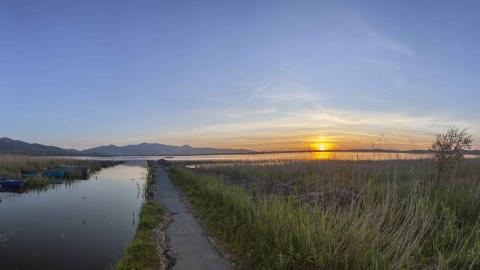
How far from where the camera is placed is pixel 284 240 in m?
5.87

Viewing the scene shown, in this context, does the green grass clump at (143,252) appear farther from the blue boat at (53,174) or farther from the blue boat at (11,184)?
the blue boat at (53,174)

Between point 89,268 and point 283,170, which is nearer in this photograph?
point 89,268

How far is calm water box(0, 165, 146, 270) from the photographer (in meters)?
7.88

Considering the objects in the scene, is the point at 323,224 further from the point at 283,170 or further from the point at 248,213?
the point at 283,170

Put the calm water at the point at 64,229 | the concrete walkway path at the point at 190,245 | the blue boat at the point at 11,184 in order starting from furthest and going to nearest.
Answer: the blue boat at the point at 11,184 < the calm water at the point at 64,229 < the concrete walkway path at the point at 190,245

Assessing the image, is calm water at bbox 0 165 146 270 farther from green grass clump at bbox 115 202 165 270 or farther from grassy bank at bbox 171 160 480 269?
grassy bank at bbox 171 160 480 269

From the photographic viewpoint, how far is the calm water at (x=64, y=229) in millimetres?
7875

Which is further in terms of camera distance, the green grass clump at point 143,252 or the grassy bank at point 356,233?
the green grass clump at point 143,252

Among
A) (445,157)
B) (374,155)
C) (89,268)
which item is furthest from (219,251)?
(445,157)

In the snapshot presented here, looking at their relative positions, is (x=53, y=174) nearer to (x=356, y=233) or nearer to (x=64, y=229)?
(x=64, y=229)

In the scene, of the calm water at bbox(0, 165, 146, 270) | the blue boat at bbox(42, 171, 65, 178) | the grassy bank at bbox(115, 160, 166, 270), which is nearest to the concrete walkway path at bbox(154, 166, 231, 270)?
the grassy bank at bbox(115, 160, 166, 270)

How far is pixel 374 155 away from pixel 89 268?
8.99 m

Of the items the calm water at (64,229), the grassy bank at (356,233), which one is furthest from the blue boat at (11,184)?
the grassy bank at (356,233)

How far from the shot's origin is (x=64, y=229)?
35.5 ft
